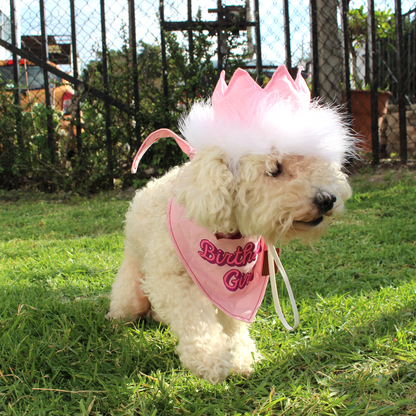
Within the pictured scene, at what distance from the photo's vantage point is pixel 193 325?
63.0 inches

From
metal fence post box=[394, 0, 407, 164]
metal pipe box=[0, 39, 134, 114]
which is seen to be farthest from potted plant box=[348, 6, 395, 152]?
metal pipe box=[0, 39, 134, 114]

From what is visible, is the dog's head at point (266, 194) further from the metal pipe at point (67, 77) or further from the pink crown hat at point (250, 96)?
the metal pipe at point (67, 77)

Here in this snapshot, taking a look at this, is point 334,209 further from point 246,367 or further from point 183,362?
point 183,362

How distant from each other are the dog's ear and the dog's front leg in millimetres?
348

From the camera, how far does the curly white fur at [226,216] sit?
141 cm

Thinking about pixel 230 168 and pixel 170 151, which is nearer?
pixel 230 168

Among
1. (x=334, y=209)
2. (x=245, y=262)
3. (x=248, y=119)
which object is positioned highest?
(x=248, y=119)

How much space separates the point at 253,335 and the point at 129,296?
0.65 metres

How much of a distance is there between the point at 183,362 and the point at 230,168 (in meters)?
0.77

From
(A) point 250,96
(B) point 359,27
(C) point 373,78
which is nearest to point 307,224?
(A) point 250,96

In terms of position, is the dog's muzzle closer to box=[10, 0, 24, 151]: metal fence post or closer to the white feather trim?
the white feather trim

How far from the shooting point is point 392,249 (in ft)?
9.47

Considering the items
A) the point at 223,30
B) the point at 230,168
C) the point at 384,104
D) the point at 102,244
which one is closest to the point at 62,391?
the point at 230,168

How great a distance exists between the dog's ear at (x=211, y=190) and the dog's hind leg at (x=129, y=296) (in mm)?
734
